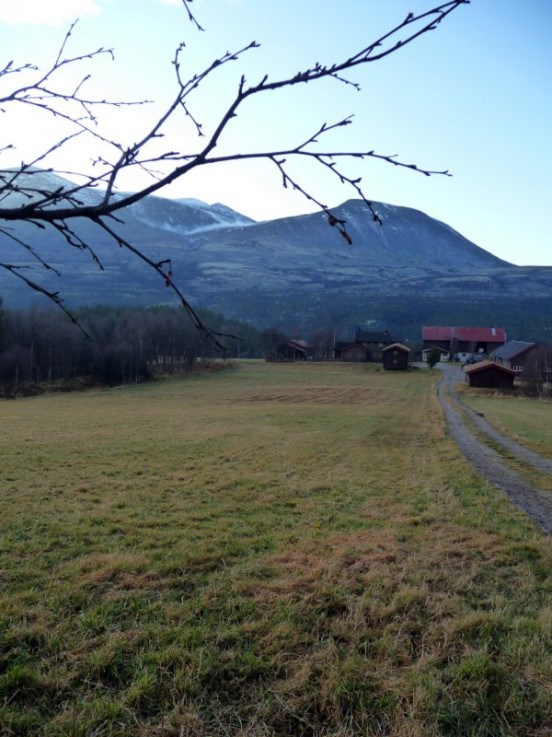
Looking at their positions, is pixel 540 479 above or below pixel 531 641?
below

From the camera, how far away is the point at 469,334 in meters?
111

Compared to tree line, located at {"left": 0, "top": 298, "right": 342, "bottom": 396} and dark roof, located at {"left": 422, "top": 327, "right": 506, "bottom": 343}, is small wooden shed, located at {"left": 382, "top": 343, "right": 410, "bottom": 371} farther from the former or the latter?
dark roof, located at {"left": 422, "top": 327, "right": 506, "bottom": 343}

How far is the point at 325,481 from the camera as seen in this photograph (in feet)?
39.1

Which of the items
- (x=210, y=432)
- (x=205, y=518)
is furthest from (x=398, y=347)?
(x=205, y=518)

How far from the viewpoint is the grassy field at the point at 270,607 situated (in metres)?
3.38

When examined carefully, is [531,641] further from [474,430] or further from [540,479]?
[474,430]

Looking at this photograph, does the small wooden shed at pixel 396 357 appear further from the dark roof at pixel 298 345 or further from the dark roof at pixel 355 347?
the dark roof at pixel 298 345

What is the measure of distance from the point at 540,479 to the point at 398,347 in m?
67.7

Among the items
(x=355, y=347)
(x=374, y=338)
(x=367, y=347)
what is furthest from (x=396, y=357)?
(x=374, y=338)

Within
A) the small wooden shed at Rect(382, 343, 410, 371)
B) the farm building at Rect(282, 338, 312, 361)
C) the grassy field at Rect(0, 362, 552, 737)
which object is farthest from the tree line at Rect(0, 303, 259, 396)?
the grassy field at Rect(0, 362, 552, 737)

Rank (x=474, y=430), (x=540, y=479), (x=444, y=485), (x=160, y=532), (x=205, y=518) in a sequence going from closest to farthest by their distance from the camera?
(x=160, y=532)
(x=205, y=518)
(x=444, y=485)
(x=540, y=479)
(x=474, y=430)

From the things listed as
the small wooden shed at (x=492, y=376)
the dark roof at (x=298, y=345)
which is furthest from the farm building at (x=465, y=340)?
the small wooden shed at (x=492, y=376)

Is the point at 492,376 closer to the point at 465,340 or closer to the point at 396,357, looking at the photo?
the point at 396,357

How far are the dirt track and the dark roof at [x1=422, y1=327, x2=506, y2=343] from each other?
84.1 metres
